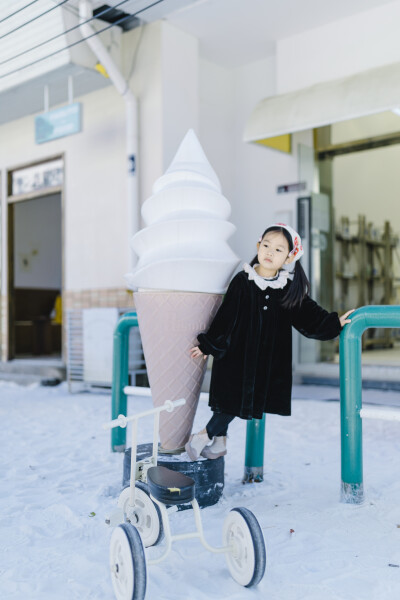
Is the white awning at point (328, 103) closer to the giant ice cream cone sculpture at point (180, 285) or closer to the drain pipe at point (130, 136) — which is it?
the drain pipe at point (130, 136)

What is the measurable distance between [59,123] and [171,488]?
5382 millimetres

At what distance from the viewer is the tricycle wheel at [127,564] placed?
5.29 feet

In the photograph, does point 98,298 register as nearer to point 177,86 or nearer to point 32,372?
point 32,372

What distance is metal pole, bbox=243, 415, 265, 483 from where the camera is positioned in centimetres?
286

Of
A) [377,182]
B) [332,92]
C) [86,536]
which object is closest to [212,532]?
[86,536]

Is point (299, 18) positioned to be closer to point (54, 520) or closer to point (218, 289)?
point (218, 289)

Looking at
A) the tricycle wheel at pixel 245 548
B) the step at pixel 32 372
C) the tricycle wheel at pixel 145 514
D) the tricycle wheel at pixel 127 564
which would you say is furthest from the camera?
the step at pixel 32 372

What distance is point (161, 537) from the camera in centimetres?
205

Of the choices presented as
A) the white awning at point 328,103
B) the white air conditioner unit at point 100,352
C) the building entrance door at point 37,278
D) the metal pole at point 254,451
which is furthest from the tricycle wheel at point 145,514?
the building entrance door at point 37,278

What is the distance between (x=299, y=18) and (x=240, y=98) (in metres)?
1.43

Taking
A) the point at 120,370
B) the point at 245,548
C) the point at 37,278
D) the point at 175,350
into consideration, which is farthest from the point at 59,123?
the point at 245,548

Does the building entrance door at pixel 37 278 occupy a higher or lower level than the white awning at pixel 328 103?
lower

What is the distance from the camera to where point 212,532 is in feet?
7.29

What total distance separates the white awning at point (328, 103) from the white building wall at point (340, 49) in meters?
0.42
